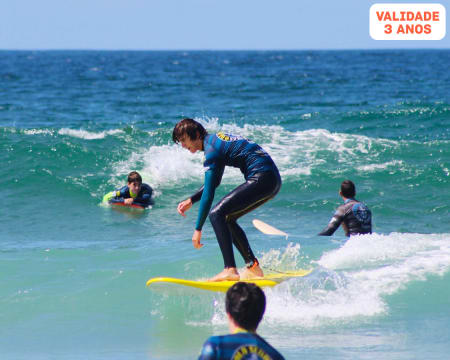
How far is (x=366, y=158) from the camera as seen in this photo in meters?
17.0

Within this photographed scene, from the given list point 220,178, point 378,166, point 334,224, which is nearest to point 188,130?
point 220,178

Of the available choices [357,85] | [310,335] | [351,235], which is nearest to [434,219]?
[351,235]

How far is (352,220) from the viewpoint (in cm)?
914

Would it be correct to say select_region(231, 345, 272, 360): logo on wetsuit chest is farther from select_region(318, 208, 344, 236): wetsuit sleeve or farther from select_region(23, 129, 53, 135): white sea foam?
select_region(23, 129, 53, 135): white sea foam

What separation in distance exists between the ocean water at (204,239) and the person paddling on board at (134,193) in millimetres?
278

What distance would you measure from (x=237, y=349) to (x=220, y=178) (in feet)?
10.6

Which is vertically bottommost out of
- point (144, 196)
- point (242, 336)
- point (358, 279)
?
point (358, 279)

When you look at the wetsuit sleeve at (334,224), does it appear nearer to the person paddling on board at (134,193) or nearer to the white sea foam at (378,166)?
the person paddling on board at (134,193)

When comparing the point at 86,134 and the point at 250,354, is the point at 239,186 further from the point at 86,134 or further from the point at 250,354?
the point at 86,134

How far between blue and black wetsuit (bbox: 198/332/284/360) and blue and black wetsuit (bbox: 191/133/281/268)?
3014 millimetres

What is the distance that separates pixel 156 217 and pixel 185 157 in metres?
4.20

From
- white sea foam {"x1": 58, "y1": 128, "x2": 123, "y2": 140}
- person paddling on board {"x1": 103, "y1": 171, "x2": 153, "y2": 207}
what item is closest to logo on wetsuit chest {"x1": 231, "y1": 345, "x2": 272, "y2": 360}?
person paddling on board {"x1": 103, "y1": 171, "x2": 153, "y2": 207}

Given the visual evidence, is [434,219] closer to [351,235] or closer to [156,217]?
[351,235]

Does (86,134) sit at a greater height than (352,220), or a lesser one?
greater
